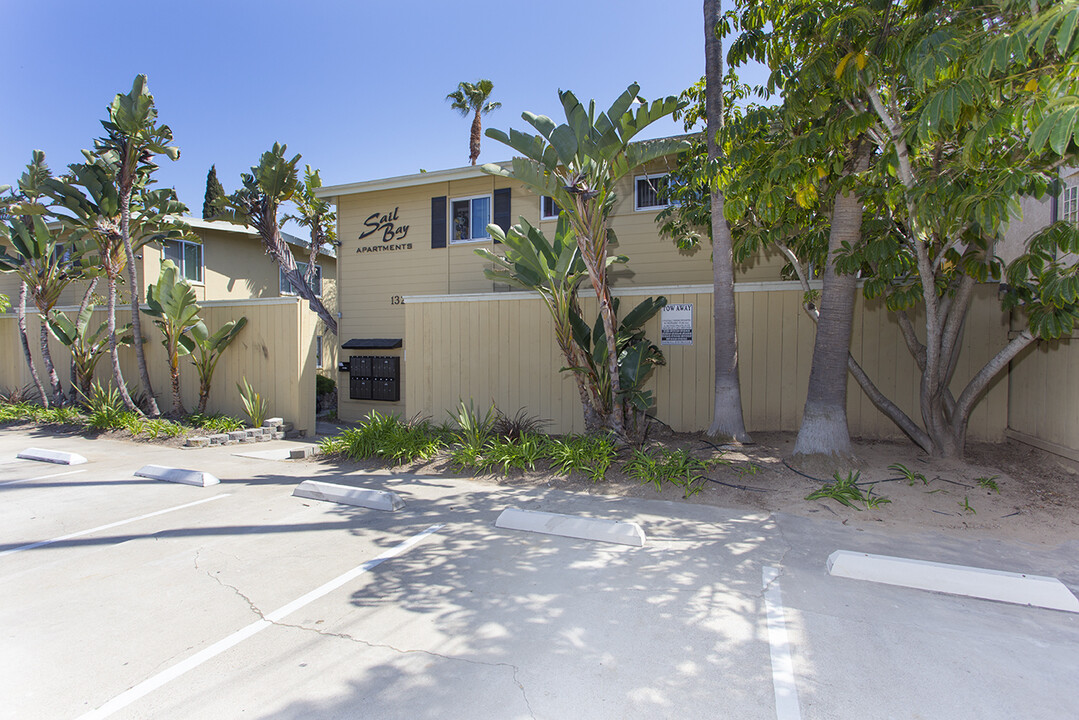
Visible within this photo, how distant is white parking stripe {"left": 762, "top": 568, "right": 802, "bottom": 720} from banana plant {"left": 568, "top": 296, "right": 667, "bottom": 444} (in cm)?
352

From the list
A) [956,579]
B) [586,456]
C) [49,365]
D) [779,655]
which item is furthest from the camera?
[49,365]

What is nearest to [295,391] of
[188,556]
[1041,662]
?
[188,556]

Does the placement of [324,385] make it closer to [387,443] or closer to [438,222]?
[438,222]

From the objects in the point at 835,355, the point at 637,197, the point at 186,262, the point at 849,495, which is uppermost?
the point at 637,197

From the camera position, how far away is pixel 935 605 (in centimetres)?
361

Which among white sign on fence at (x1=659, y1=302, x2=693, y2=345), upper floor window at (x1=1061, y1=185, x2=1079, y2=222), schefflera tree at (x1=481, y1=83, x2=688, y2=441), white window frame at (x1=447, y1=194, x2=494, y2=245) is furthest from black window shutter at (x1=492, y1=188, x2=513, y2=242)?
upper floor window at (x1=1061, y1=185, x2=1079, y2=222)

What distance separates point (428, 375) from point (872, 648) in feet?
27.1

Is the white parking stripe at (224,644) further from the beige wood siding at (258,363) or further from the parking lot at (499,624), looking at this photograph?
the beige wood siding at (258,363)

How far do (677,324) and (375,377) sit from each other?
25.4 feet

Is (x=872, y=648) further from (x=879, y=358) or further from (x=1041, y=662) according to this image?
(x=879, y=358)

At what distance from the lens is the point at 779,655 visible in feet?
10.1

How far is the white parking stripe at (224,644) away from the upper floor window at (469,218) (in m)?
9.16

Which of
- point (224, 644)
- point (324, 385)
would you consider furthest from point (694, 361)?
point (324, 385)

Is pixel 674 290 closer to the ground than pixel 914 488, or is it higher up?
higher up
